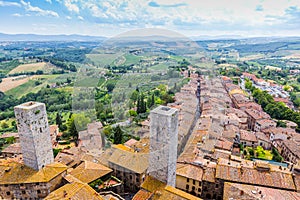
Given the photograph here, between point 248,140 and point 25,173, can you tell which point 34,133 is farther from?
point 248,140

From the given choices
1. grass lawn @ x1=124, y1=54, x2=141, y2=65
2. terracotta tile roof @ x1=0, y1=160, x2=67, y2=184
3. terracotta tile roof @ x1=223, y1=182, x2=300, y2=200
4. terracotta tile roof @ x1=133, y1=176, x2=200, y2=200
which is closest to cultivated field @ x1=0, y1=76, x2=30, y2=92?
terracotta tile roof @ x1=0, y1=160, x2=67, y2=184

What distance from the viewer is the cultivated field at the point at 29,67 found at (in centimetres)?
5126

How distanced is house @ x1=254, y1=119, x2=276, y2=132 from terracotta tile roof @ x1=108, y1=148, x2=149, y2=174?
48.3 ft

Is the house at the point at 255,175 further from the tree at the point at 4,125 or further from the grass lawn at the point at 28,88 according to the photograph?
the grass lawn at the point at 28,88

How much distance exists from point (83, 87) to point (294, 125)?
70.3 ft

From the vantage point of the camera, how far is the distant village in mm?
7289

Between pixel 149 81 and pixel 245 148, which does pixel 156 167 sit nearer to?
pixel 149 81

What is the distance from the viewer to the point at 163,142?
24.2 feet

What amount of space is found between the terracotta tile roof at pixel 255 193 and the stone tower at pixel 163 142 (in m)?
2.80

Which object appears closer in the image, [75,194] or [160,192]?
[75,194]

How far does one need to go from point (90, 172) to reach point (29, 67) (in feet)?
166

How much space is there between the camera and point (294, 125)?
21.3 m

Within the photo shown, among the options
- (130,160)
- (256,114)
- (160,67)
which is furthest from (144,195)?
(256,114)

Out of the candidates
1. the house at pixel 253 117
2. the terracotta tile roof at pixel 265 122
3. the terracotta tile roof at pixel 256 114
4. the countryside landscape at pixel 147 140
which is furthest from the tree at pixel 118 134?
the terracotta tile roof at pixel 256 114
